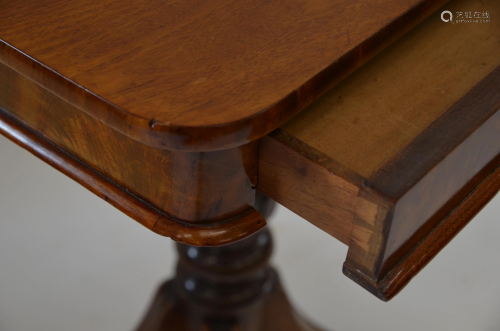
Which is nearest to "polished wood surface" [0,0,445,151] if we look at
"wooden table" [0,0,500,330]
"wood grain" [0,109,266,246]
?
"wooden table" [0,0,500,330]

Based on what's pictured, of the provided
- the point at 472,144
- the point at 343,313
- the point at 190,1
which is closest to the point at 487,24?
the point at 472,144

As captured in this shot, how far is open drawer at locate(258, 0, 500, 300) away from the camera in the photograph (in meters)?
0.53

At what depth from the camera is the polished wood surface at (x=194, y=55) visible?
509mm

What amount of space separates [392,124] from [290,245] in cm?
63

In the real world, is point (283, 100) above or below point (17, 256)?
Result: above

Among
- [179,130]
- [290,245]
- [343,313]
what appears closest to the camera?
[179,130]

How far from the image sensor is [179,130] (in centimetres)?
49

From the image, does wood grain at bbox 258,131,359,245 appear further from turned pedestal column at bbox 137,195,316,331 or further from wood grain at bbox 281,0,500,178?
turned pedestal column at bbox 137,195,316,331

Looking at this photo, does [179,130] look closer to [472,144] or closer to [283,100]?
[283,100]
